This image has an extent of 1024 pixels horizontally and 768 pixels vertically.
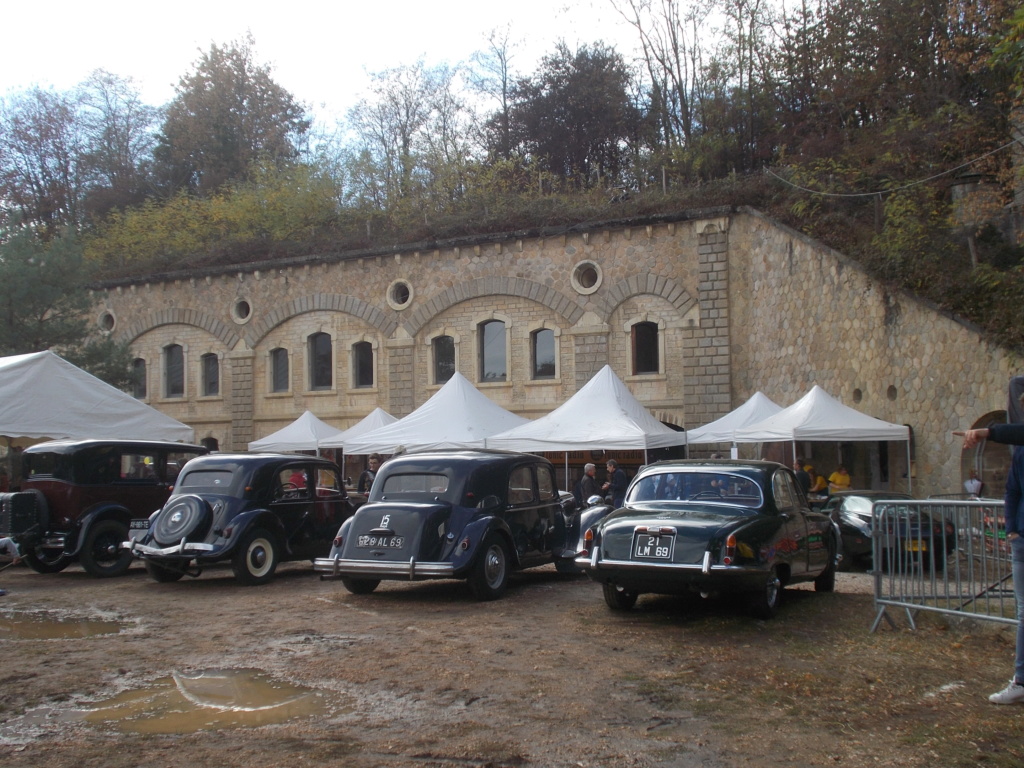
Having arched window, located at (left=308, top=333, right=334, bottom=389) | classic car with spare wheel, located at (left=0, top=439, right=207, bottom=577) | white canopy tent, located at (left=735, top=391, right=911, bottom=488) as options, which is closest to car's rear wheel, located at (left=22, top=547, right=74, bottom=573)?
classic car with spare wheel, located at (left=0, top=439, right=207, bottom=577)

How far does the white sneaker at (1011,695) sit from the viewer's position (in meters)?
5.45

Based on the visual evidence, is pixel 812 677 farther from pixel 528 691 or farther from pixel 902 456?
pixel 902 456

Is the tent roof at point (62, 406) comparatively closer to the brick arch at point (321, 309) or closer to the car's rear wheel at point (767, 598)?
the car's rear wheel at point (767, 598)

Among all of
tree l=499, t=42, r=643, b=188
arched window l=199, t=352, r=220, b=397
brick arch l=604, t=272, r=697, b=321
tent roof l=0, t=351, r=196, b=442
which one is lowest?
tent roof l=0, t=351, r=196, b=442

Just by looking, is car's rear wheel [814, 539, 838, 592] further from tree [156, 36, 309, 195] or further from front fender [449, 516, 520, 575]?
tree [156, 36, 309, 195]

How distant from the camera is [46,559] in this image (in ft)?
42.1

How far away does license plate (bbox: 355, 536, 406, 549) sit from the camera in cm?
995

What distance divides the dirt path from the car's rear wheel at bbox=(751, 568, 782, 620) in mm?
137

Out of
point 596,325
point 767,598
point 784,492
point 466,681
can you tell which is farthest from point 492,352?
point 466,681

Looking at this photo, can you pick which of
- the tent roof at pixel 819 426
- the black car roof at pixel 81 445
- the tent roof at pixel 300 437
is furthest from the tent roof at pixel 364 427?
the tent roof at pixel 819 426

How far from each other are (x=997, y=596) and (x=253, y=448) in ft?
61.9

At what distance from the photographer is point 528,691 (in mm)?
6090

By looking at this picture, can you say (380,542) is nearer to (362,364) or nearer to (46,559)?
(46,559)

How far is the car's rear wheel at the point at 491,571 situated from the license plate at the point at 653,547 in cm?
216
